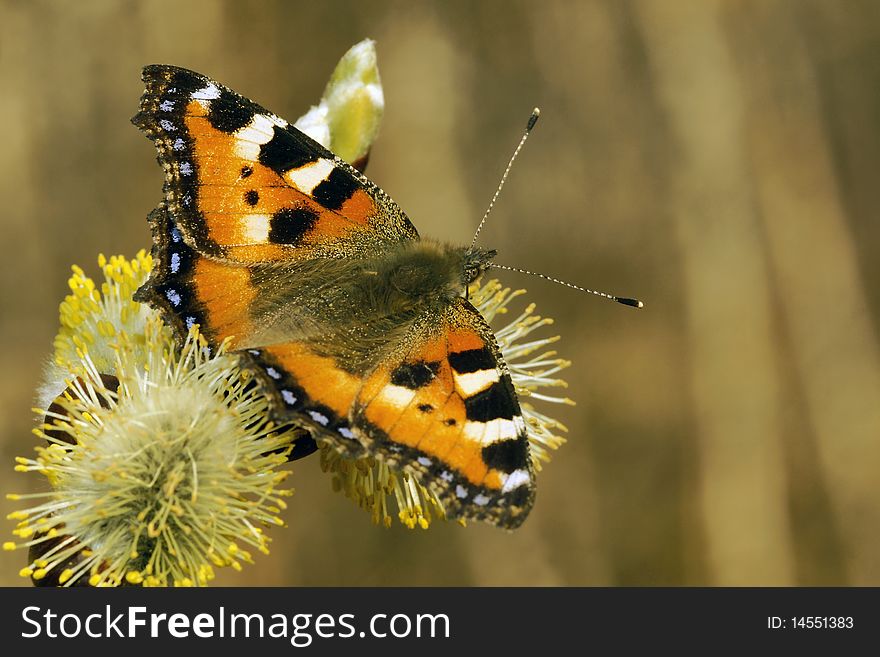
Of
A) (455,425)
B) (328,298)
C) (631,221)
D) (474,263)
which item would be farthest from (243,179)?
(631,221)

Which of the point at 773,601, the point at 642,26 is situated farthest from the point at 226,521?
the point at 642,26

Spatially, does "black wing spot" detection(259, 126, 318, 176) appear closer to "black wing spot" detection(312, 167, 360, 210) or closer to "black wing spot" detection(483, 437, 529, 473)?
"black wing spot" detection(312, 167, 360, 210)

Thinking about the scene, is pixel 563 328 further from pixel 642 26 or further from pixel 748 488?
pixel 642 26

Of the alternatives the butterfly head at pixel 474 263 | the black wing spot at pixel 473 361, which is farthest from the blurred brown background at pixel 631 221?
the black wing spot at pixel 473 361

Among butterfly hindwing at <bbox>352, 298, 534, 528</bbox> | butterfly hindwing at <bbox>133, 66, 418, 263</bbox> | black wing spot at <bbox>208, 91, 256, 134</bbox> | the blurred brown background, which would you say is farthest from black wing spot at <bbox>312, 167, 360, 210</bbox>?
the blurred brown background

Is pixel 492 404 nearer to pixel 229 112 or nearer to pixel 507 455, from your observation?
pixel 507 455
